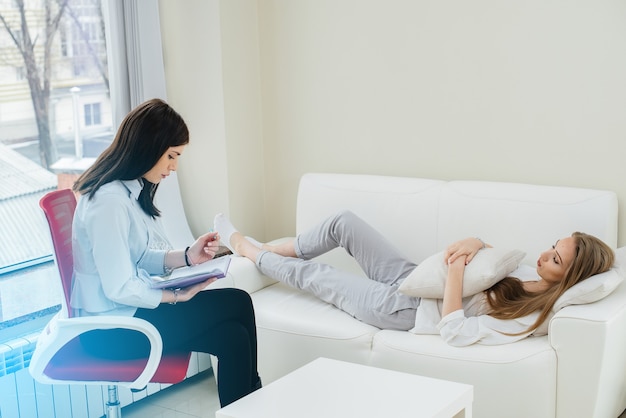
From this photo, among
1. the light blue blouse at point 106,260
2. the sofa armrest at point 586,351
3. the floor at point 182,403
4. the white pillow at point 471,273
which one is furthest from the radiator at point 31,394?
the sofa armrest at point 586,351

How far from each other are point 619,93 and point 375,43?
1141mm

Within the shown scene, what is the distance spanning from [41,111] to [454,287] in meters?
1.97

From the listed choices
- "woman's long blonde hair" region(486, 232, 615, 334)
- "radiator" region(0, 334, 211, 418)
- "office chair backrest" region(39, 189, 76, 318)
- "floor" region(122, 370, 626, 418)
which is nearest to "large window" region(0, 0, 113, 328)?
"radiator" region(0, 334, 211, 418)

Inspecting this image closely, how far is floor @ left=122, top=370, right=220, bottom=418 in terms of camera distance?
3.28 m

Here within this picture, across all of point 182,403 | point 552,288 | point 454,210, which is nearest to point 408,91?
point 454,210

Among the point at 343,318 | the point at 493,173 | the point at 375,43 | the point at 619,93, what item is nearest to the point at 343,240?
the point at 343,318

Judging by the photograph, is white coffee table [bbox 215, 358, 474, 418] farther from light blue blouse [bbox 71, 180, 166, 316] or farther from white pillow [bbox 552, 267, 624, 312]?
white pillow [bbox 552, 267, 624, 312]

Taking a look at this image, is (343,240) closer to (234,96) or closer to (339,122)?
(339,122)

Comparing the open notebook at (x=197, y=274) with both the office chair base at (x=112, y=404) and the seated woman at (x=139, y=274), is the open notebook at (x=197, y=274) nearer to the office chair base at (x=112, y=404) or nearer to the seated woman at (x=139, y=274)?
the seated woman at (x=139, y=274)

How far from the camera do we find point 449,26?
11.4ft

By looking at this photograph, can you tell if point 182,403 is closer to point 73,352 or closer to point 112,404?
point 112,404

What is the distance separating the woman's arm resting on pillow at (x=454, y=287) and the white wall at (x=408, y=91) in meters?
0.67

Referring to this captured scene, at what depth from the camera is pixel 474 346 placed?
8.93 feet

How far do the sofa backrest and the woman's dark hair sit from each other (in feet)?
4.04
